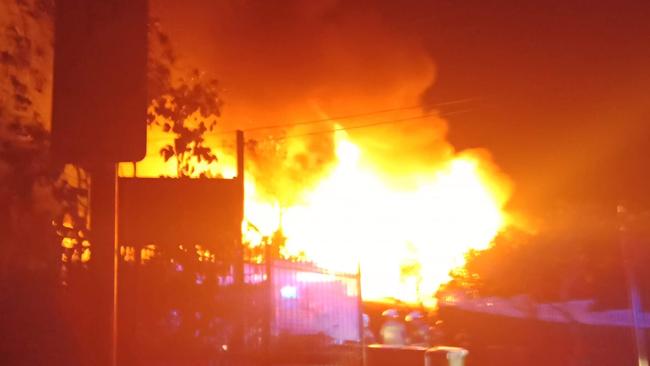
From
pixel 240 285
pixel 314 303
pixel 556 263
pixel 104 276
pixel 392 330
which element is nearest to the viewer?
pixel 104 276

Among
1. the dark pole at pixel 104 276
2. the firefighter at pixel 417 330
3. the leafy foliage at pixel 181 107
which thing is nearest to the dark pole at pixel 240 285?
the leafy foliage at pixel 181 107

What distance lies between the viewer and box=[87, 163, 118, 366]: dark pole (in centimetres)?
238

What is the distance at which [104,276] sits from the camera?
7.80ft

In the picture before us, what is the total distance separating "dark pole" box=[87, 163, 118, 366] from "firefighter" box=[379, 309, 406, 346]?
1069 centimetres

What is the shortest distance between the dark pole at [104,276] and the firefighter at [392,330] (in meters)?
10.7

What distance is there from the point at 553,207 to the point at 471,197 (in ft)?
7.90

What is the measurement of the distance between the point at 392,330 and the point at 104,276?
11.2 meters

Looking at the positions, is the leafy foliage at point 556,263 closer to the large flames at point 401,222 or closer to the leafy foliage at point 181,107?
the large flames at point 401,222

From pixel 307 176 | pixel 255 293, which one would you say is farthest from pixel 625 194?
pixel 255 293

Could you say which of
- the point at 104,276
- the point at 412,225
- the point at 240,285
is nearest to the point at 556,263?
the point at 412,225

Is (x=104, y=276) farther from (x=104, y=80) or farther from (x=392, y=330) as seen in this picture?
(x=392, y=330)

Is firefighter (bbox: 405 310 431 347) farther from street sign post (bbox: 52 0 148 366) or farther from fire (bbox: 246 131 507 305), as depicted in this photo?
street sign post (bbox: 52 0 148 366)

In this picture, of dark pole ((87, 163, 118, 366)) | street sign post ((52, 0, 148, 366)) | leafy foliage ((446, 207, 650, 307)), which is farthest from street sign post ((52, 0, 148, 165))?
leafy foliage ((446, 207, 650, 307))

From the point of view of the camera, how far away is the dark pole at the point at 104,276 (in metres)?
2.38
